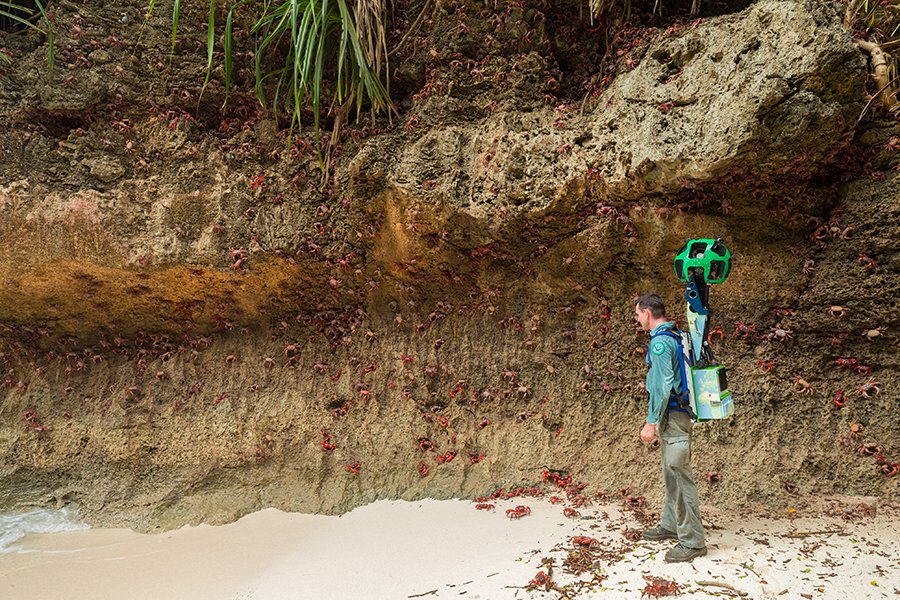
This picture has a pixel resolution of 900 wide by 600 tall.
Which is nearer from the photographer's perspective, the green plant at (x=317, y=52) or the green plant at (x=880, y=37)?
the green plant at (x=880, y=37)

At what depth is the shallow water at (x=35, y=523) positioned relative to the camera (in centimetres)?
463

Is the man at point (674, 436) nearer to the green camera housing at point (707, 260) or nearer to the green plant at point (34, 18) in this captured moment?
the green camera housing at point (707, 260)

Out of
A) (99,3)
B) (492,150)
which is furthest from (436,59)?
(99,3)

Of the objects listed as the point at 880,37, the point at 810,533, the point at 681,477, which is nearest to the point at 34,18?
the point at 681,477

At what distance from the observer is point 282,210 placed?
504 cm

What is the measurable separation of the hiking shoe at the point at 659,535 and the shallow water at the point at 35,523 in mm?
4368

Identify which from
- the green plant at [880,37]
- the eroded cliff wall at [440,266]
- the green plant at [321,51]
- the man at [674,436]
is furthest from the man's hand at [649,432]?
the green plant at [321,51]

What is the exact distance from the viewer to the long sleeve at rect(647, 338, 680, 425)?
288cm

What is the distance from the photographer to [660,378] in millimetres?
2898

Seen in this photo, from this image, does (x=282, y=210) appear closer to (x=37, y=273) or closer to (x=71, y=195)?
(x=71, y=195)

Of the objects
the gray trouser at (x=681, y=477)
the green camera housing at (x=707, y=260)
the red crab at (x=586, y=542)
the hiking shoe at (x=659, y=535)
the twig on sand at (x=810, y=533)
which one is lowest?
the red crab at (x=586, y=542)

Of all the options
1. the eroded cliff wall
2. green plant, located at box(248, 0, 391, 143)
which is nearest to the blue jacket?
the eroded cliff wall

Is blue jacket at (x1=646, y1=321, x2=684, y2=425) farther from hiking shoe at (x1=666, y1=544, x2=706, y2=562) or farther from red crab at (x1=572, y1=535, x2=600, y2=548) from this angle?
red crab at (x1=572, y1=535, x2=600, y2=548)

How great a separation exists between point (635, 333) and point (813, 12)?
236 centimetres
